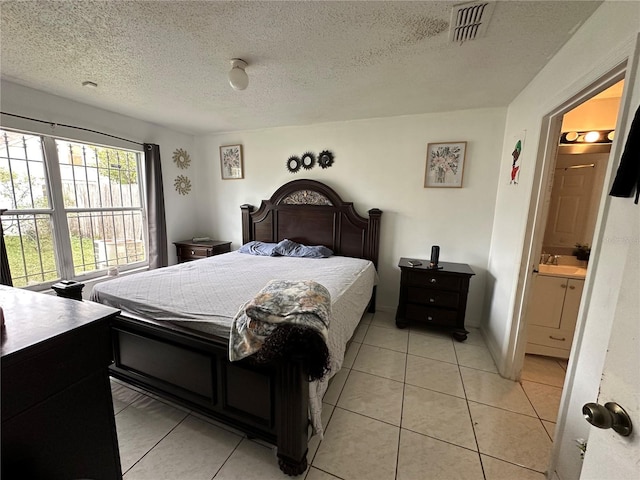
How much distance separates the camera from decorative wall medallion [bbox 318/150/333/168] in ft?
10.8

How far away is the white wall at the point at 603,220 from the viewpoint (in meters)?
1.04

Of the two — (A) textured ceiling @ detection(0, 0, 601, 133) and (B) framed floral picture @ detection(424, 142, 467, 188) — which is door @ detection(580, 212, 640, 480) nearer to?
(A) textured ceiling @ detection(0, 0, 601, 133)

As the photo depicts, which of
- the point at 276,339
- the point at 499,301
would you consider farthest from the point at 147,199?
the point at 499,301

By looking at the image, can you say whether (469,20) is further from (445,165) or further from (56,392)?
(56,392)

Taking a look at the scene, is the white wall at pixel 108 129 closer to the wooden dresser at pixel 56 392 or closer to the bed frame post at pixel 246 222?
the bed frame post at pixel 246 222

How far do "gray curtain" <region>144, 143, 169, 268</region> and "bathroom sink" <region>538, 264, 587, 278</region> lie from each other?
426 centimetres

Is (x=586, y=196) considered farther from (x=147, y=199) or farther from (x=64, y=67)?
(x=147, y=199)

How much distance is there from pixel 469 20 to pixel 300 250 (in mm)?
2470

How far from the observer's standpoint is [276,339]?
1155mm

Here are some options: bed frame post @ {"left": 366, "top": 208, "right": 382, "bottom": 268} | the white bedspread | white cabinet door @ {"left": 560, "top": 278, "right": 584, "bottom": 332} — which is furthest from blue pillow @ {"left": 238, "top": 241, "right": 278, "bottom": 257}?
white cabinet door @ {"left": 560, "top": 278, "right": 584, "bottom": 332}

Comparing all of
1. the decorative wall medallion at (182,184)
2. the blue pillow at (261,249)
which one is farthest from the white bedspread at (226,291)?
the decorative wall medallion at (182,184)

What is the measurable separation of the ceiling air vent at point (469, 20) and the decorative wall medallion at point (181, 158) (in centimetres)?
361

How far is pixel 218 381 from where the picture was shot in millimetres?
1473

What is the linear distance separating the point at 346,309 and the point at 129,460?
1.50 meters
